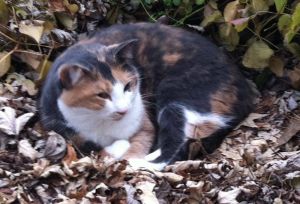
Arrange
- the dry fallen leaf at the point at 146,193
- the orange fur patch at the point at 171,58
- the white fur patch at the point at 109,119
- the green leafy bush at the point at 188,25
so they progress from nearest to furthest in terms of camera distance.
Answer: the dry fallen leaf at the point at 146,193, the white fur patch at the point at 109,119, the orange fur patch at the point at 171,58, the green leafy bush at the point at 188,25

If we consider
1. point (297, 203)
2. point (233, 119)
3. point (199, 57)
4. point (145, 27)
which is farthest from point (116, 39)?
point (297, 203)

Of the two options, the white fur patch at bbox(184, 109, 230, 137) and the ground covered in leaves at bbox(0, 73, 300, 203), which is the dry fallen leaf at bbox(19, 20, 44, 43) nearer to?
the ground covered in leaves at bbox(0, 73, 300, 203)

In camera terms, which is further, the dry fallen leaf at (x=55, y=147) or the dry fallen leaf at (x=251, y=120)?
the dry fallen leaf at (x=251, y=120)

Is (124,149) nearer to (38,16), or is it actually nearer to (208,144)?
(208,144)

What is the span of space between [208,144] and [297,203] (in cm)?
79

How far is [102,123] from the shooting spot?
3992 millimetres

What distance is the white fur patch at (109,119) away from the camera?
384 cm

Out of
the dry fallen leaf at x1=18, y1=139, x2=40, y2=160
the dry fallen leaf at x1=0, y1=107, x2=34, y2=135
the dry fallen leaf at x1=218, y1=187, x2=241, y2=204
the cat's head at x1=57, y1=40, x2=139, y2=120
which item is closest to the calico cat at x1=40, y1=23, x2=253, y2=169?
the cat's head at x1=57, y1=40, x2=139, y2=120

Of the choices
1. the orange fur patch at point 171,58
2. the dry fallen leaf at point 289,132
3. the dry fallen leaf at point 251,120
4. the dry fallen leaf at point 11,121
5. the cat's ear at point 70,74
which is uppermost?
the cat's ear at point 70,74

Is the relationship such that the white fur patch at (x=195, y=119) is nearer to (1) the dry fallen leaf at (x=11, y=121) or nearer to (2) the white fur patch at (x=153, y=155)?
(2) the white fur patch at (x=153, y=155)

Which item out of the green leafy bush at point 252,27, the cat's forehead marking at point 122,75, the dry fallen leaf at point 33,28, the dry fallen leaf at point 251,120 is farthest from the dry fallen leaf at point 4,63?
the dry fallen leaf at point 251,120

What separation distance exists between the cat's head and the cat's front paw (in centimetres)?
27

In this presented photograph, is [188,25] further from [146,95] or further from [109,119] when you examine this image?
[109,119]

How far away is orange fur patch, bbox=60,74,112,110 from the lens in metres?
3.81
